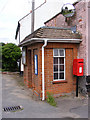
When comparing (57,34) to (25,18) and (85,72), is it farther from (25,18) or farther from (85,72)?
(25,18)

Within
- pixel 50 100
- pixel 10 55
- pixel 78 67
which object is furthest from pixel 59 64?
pixel 10 55

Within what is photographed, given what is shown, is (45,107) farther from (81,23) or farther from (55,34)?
(81,23)

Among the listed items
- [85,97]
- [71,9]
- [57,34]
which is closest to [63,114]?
[85,97]

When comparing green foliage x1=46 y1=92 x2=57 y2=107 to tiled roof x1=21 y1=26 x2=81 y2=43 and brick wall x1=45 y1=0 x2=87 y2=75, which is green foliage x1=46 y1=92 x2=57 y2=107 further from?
tiled roof x1=21 y1=26 x2=81 y2=43

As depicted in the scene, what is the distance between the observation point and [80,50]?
8141mm

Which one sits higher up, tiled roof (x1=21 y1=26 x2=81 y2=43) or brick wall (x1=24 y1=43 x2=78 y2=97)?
tiled roof (x1=21 y1=26 x2=81 y2=43)

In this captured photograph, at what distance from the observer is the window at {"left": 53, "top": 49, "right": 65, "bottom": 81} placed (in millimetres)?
8004

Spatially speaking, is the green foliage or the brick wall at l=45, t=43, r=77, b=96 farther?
the brick wall at l=45, t=43, r=77, b=96

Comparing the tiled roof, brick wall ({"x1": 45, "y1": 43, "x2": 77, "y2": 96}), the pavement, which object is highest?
the tiled roof

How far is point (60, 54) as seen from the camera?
26.5 feet

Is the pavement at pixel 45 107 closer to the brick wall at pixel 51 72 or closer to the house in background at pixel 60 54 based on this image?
the brick wall at pixel 51 72

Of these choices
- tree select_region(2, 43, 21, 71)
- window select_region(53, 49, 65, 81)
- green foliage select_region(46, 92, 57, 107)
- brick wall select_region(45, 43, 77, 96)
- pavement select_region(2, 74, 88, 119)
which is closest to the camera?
pavement select_region(2, 74, 88, 119)

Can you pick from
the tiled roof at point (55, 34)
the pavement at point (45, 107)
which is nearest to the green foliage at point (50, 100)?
the pavement at point (45, 107)

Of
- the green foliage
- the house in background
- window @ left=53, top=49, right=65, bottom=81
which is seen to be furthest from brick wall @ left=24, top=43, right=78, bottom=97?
the green foliage
